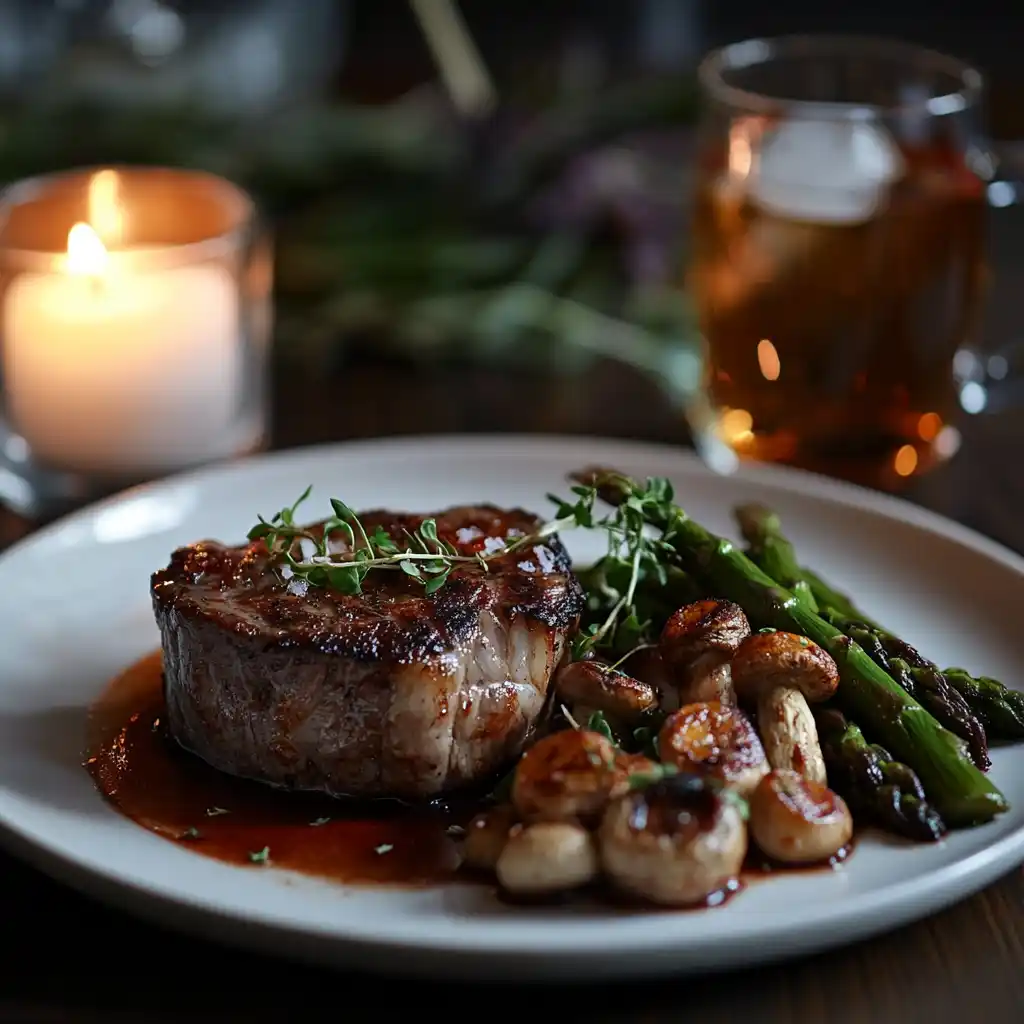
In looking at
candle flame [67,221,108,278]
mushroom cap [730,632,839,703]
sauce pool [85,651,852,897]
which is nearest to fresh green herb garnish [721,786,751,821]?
sauce pool [85,651,852,897]

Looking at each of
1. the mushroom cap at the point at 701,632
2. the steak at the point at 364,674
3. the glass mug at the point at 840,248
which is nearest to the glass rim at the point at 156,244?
the glass mug at the point at 840,248

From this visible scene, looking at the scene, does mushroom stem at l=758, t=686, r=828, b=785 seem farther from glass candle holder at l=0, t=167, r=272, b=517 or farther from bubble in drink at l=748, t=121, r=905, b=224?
glass candle holder at l=0, t=167, r=272, b=517

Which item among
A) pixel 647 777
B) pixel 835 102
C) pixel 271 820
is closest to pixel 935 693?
pixel 647 777

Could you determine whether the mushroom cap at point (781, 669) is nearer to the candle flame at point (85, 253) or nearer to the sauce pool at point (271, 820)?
the sauce pool at point (271, 820)

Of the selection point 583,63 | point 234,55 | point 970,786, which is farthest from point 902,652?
point 234,55

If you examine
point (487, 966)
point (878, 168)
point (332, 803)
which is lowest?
point (332, 803)

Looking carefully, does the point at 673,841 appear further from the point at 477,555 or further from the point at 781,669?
the point at 477,555

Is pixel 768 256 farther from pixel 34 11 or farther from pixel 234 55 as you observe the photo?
pixel 34 11
